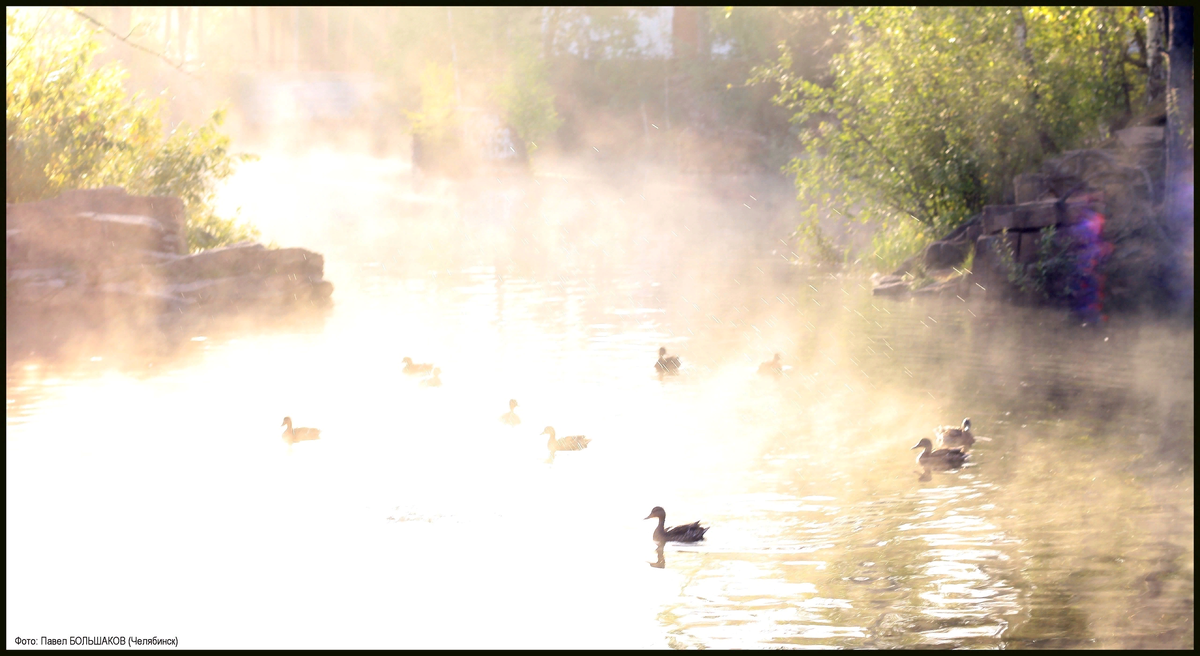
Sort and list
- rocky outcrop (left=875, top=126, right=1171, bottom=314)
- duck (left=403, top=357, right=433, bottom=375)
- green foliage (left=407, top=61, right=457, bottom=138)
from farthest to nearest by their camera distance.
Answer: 1. green foliage (left=407, top=61, right=457, bottom=138)
2. rocky outcrop (left=875, top=126, right=1171, bottom=314)
3. duck (left=403, top=357, right=433, bottom=375)

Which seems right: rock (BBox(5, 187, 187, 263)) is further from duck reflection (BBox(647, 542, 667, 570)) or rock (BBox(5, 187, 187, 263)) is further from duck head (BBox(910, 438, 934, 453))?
duck reflection (BBox(647, 542, 667, 570))

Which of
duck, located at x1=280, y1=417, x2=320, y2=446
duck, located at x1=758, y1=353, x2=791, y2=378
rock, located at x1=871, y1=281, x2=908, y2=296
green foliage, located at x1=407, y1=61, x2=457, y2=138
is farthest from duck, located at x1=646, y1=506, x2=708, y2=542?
green foliage, located at x1=407, y1=61, x2=457, y2=138

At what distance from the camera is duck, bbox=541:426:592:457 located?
12.8m

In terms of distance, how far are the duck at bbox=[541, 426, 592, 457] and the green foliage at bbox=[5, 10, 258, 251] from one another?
57.8 ft

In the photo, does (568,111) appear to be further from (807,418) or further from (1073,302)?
(807,418)

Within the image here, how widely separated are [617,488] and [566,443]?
152 cm

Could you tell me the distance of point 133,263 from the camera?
1045 inches

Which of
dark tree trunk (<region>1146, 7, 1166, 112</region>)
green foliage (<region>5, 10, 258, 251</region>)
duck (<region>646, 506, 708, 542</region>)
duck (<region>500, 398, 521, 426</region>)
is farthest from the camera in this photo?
green foliage (<region>5, 10, 258, 251</region>)

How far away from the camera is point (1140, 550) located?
9.03 m

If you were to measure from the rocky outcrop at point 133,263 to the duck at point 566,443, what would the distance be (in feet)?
52.8

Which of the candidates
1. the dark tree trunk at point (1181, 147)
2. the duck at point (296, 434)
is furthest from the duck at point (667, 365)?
the dark tree trunk at point (1181, 147)

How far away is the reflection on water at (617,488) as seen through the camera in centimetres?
810

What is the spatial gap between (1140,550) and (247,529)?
7840 millimetres

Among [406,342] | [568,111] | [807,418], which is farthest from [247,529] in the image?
[568,111]
